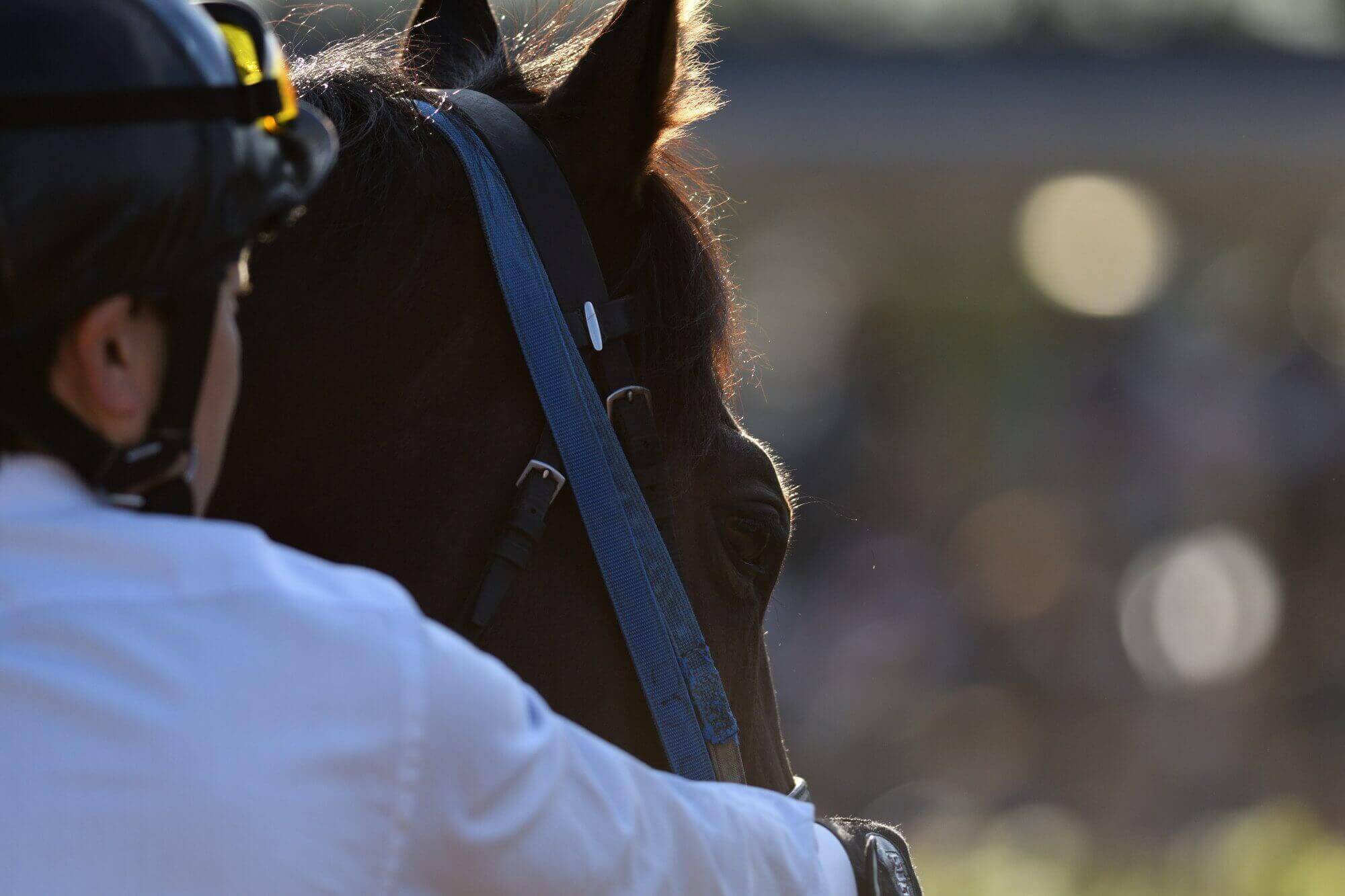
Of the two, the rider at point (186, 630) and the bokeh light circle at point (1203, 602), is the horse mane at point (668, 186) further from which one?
the bokeh light circle at point (1203, 602)

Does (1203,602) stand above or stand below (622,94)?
below

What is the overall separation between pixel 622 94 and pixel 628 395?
41cm

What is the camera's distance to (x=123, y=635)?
1.04m

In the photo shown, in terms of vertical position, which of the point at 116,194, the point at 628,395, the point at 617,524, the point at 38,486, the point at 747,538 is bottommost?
the point at 747,538

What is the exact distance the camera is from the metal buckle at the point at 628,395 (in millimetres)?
1837

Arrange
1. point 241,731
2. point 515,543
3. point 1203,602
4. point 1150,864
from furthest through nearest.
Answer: point 1203,602 → point 1150,864 → point 515,543 → point 241,731

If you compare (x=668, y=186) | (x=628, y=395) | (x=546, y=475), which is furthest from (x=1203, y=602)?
(x=546, y=475)

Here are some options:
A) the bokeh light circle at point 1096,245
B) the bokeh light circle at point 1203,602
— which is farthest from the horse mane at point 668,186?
the bokeh light circle at point 1096,245

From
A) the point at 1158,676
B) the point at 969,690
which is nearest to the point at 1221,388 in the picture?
the point at 1158,676

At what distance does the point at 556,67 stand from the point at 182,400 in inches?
45.1

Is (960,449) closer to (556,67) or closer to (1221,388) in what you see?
(1221,388)

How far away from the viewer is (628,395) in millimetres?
1852

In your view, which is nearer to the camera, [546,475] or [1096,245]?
[546,475]

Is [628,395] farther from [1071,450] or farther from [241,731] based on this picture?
[1071,450]
